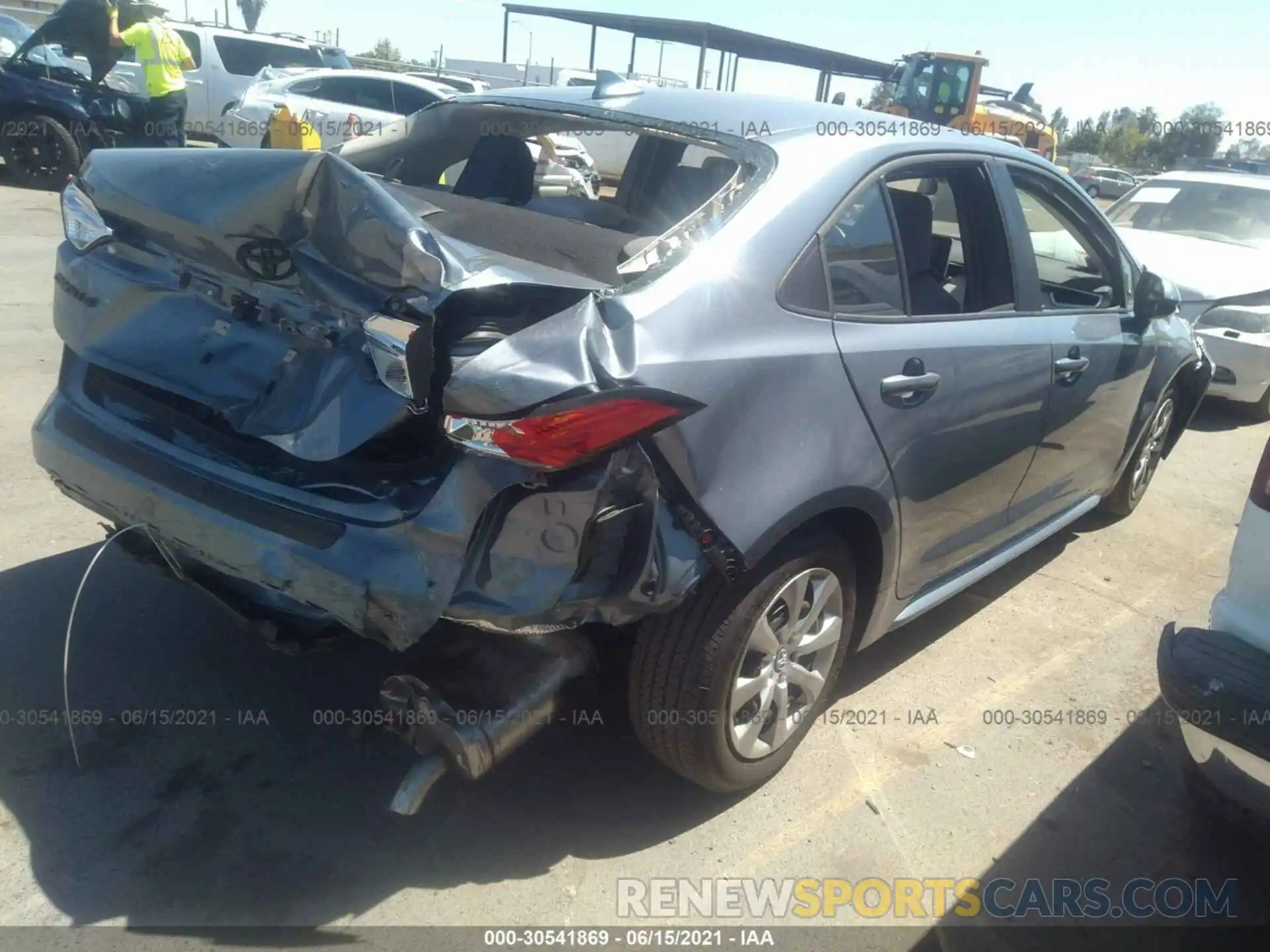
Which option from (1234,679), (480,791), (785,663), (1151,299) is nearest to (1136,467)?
(1151,299)

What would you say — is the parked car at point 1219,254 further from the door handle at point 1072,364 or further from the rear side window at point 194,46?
the rear side window at point 194,46

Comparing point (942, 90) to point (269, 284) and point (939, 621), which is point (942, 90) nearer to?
point (939, 621)

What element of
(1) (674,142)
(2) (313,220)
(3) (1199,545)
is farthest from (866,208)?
(3) (1199,545)

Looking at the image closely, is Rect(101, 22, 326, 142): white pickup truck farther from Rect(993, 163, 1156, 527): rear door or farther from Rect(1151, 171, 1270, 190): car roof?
Rect(993, 163, 1156, 527): rear door

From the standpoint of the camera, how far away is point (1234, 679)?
2.45 meters

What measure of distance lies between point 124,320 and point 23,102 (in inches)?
428

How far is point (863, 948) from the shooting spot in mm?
2477

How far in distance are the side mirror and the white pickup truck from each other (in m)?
15.2

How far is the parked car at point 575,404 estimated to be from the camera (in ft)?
6.97

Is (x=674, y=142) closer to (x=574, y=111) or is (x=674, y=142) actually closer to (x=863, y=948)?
(x=574, y=111)

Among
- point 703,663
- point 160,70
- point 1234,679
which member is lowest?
point 703,663

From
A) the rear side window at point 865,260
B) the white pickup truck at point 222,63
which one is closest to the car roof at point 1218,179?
the rear side window at point 865,260

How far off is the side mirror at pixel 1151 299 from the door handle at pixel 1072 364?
59 centimetres

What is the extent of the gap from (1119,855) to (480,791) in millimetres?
1747
